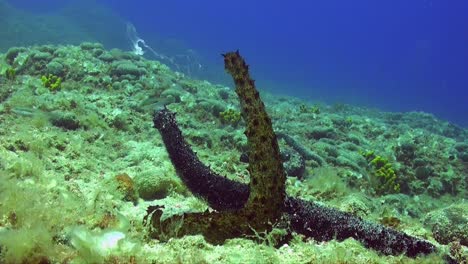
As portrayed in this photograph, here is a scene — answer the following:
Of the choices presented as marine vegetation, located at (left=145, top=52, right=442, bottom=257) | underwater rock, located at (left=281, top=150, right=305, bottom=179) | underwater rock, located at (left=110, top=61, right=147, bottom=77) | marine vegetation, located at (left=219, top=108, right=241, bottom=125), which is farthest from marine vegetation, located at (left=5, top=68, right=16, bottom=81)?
marine vegetation, located at (left=145, top=52, right=442, bottom=257)

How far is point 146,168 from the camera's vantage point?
6637mm

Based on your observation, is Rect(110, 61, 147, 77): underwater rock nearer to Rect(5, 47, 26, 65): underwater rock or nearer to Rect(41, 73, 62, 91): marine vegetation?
Rect(41, 73, 62, 91): marine vegetation

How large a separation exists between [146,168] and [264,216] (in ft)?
12.0

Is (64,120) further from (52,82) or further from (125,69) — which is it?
(125,69)

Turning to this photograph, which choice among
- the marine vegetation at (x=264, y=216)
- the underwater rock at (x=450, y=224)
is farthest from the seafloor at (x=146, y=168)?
the marine vegetation at (x=264, y=216)

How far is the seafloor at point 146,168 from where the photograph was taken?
10.3 feet

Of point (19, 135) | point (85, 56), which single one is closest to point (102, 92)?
point (85, 56)

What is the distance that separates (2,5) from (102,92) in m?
23.6

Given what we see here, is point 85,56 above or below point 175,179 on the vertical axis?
above

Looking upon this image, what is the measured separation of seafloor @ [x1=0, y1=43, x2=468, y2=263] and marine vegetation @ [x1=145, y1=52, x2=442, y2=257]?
12cm

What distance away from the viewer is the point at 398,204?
789 cm

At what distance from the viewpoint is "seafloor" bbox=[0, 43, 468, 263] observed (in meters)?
3.14

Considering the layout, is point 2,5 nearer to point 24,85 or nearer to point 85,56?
point 85,56

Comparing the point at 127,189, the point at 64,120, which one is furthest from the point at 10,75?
the point at 127,189
